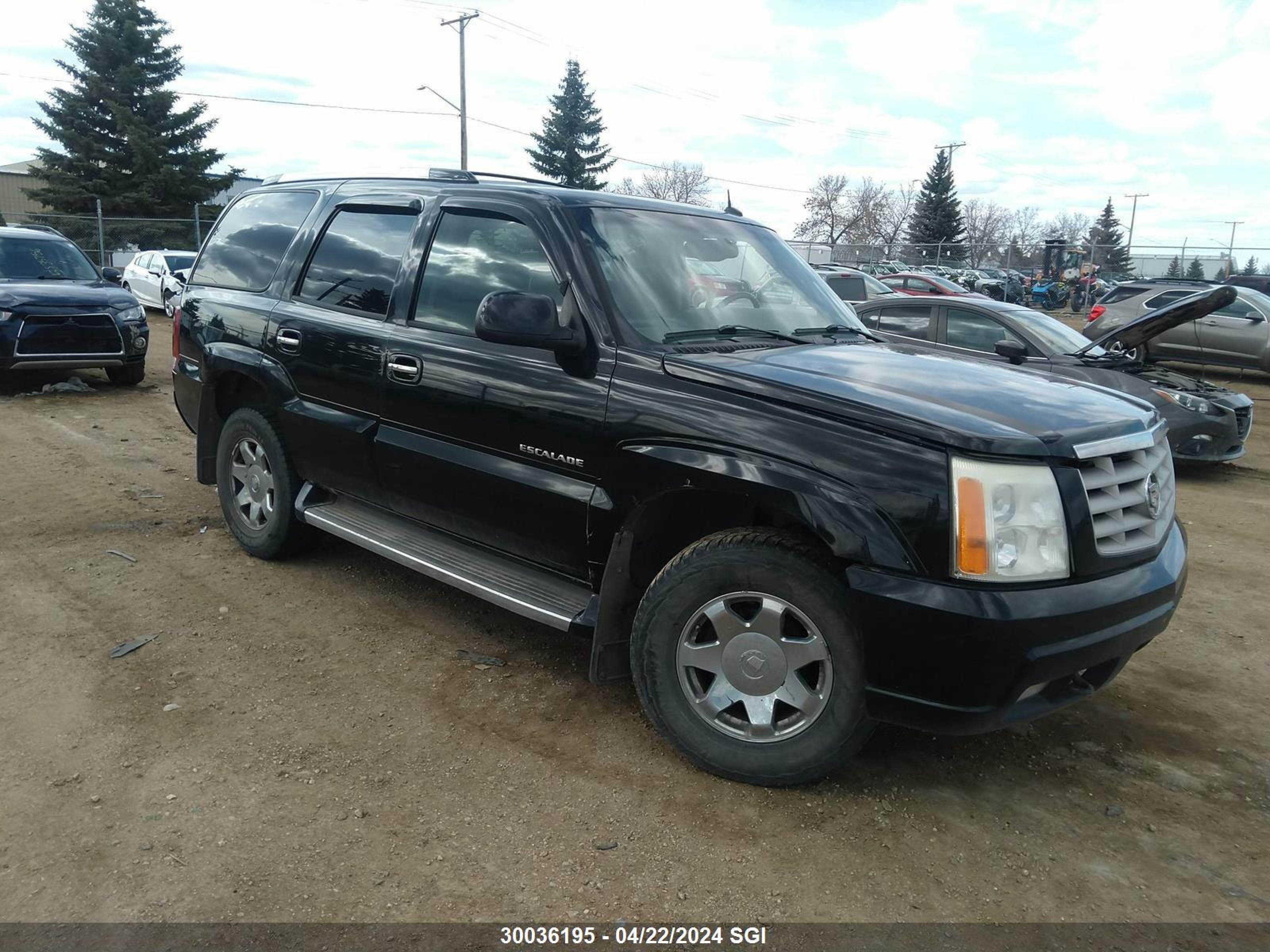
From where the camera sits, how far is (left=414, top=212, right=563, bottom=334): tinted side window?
3.78 m

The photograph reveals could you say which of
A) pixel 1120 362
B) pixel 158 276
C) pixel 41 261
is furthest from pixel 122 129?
pixel 1120 362

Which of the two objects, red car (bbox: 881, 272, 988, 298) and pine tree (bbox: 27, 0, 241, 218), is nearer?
red car (bbox: 881, 272, 988, 298)

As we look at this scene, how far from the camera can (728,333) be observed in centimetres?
369

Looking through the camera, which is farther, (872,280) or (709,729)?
(872,280)

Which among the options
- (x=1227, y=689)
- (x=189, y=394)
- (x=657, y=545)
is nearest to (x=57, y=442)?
(x=189, y=394)

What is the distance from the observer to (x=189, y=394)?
559cm

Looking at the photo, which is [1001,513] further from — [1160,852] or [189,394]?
[189,394]

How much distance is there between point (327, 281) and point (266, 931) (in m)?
3.13

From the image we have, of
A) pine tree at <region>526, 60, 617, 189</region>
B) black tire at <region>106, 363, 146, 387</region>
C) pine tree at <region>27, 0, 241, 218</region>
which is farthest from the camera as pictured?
pine tree at <region>526, 60, 617, 189</region>

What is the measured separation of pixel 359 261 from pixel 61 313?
7.58 meters

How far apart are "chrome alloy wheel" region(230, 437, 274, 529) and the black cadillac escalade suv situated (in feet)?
0.66

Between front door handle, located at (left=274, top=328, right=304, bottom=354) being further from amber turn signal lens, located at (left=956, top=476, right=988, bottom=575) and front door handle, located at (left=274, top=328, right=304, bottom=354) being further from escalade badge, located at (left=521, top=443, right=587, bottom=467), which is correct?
amber turn signal lens, located at (left=956, top=476, right=988, bottom=575)

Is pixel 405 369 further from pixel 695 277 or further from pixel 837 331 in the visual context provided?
pixel 837 331

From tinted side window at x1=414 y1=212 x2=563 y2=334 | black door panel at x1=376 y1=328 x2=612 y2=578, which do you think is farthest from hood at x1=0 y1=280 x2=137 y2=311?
tinted side window at x1=414 y1=212 x2=563 y2=334
